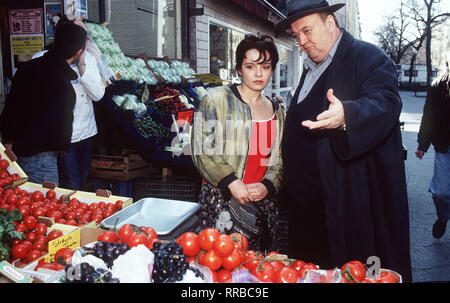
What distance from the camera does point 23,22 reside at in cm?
507

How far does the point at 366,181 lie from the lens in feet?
7.09

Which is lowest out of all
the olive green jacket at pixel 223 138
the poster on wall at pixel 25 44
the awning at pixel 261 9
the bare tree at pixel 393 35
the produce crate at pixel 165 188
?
the produce crate at pixel 165 188

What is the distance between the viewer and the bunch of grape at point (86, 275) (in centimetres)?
150

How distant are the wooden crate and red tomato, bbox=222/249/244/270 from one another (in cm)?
299

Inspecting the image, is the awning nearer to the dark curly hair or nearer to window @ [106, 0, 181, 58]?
window @ [106, 0, 181, 58]

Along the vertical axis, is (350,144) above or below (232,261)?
above

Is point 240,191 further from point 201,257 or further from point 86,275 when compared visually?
point 86,275

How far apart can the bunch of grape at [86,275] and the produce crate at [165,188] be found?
2.90 metres

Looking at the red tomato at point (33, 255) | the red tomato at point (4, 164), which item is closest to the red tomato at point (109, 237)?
the red tomato at point (33, 255)

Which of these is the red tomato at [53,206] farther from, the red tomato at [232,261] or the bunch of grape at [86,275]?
the red tomato at [232,261]

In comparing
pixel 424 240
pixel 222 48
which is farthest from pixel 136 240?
pixel 222 48

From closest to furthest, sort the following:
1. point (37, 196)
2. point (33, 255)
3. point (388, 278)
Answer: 1. point (388, 278)
2. point (33, 255)
3. point (37, 196)

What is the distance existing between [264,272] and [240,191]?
1117mm

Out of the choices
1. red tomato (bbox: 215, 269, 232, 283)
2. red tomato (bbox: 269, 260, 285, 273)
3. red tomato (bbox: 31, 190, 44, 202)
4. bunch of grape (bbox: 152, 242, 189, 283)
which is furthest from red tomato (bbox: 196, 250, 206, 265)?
red tomato (bbox: 31, 190, 44, 202)
